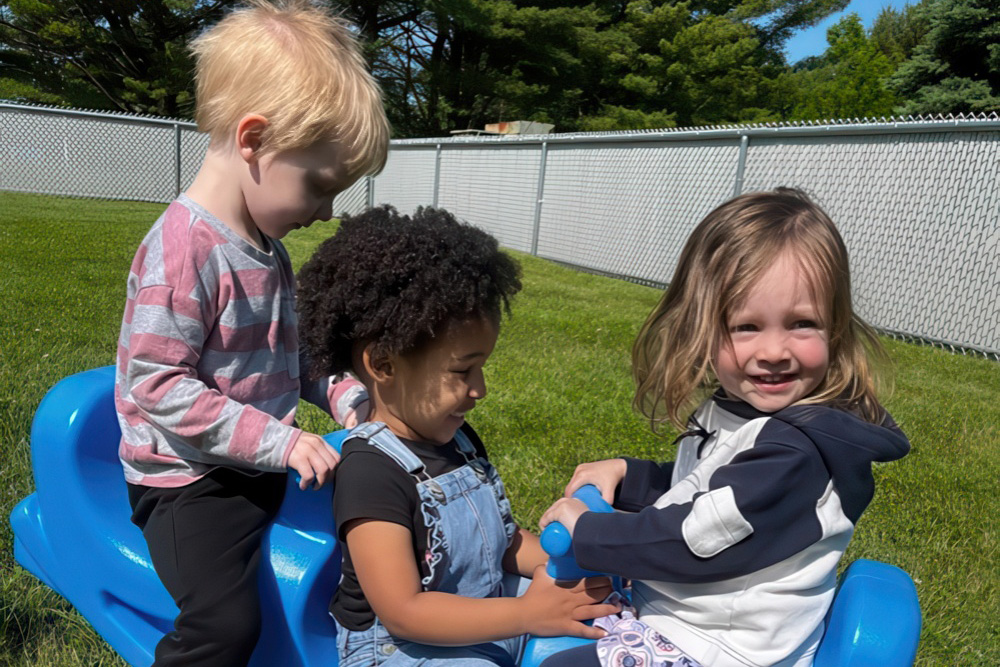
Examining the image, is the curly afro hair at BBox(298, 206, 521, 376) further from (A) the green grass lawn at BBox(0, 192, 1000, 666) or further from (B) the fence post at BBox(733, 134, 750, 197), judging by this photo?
(B) the fence post at BBox(733, 134, 750, 197)

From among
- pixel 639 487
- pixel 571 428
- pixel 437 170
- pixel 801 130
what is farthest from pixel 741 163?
pixel 639 487

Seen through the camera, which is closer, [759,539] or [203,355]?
[759,539]

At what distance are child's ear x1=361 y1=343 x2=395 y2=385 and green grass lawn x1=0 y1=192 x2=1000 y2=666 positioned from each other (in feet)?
3.30

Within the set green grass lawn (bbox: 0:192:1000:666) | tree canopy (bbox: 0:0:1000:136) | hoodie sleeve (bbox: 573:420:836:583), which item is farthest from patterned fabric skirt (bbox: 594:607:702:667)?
tree canopy (bbox: 0:0:1000:136)

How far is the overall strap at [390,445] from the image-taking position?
4.27 feet

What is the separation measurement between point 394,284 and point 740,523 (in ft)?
2.18

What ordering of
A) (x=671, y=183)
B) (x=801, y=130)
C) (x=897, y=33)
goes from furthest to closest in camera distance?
(x=897, y=33) → (x=671, y=183) → (x=801, y=130)

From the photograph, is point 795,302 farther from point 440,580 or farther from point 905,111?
point 905,111

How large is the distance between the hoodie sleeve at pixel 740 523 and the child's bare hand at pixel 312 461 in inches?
19.4

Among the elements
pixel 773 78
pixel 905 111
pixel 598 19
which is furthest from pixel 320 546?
pixel 773 78

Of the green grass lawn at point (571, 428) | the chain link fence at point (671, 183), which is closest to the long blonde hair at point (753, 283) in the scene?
the green grass lawn at point (571, 428)

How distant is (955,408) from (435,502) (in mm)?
→ 3978

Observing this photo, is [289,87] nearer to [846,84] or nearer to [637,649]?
[637,649]

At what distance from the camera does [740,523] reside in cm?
113
